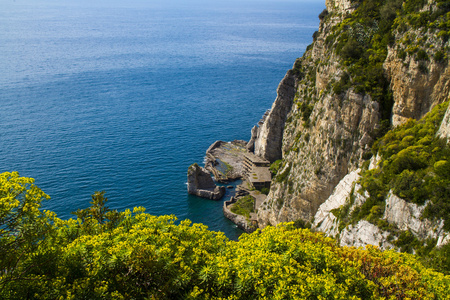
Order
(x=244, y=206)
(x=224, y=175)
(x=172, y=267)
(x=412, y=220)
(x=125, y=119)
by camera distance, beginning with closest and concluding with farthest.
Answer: (x=172, y=267) < (x=412, y=220) < (x=244, y=206) < (x=224, y=175) < (x=125, y=119)

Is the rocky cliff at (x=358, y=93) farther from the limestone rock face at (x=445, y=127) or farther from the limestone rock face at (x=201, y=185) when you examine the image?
the limestone rock face at (x=201, y=185)

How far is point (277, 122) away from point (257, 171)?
12723 millimetres

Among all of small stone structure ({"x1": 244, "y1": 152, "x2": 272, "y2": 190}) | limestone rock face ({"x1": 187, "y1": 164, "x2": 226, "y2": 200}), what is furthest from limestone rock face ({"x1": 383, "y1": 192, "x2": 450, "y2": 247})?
limestone rock face ({"x1": 187, "y1": 164, "x2": 226, "y2": 200})

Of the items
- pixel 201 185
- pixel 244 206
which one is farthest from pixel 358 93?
pixel 201 185

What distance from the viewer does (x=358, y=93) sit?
4553cm

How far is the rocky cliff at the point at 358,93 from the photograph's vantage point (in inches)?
1592

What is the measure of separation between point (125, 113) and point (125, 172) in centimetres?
4144

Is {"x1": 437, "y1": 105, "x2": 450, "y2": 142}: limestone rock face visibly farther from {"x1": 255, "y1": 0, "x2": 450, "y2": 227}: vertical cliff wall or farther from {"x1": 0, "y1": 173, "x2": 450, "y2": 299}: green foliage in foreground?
{"x1": 0, "y1": 173, "x2": 450, "y2": 299}: green foliage in foreground

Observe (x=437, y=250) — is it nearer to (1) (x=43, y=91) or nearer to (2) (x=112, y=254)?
(2) (x=112, y=254)

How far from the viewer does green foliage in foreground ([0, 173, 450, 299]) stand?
19.0m

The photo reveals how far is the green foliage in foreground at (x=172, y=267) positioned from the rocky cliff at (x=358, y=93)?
10555 millimetres

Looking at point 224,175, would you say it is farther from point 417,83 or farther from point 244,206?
point 417,83

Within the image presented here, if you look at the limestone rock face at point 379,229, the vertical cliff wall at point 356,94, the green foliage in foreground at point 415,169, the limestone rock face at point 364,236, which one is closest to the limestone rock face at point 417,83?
the vertical cliff wall at point 356,94

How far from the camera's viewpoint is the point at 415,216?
101 feet
